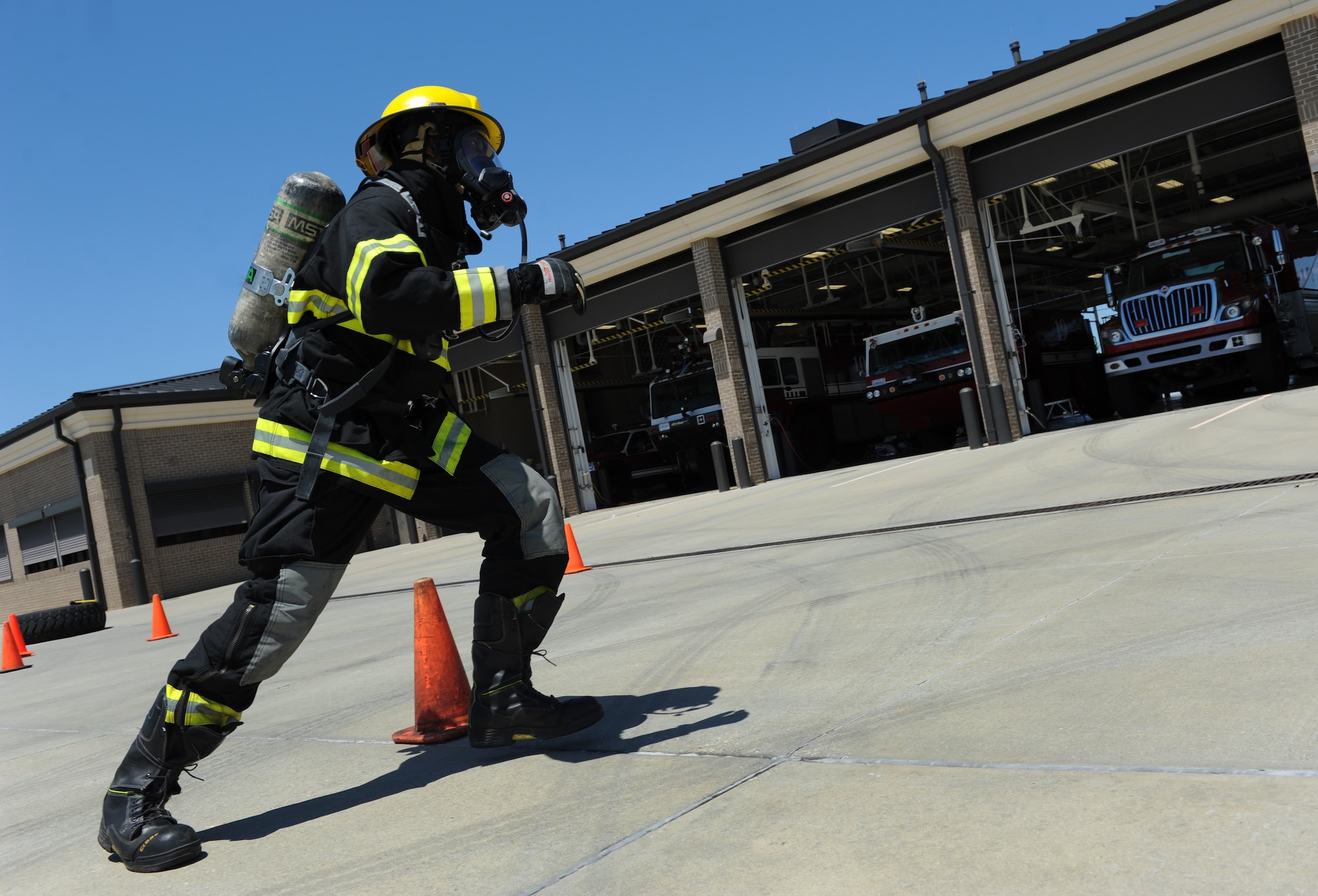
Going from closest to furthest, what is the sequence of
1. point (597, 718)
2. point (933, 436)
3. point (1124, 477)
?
point (597, 718), point (1124, 477), point (933, 436)

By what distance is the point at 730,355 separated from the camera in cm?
2006

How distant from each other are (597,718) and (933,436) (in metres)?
19.9

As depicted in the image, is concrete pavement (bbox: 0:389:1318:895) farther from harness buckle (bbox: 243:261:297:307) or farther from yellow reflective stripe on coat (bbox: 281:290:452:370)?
harness buckle (bbox: 243:261:297:307)

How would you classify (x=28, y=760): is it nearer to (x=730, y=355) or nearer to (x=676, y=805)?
(x=676, y=805)

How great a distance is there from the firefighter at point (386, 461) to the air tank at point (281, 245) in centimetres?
7

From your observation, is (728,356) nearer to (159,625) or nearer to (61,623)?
(159,625)

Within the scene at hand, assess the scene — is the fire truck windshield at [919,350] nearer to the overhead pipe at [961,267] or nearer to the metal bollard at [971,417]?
the overhead pipe at [961,267]

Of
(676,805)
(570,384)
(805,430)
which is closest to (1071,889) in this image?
(676,805)

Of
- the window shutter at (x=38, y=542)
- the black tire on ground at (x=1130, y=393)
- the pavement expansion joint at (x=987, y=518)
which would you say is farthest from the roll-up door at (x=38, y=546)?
the black tire on ground at (x=1130, y=393)

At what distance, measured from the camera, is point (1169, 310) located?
632 inches

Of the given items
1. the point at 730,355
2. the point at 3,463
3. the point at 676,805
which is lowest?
the point at 676,805

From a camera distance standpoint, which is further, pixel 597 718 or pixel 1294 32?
pixel 1294 32

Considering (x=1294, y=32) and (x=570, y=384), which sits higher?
(x=1294, y=32)

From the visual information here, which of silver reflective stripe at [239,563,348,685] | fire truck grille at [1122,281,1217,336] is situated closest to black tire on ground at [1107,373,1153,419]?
fire truck grille at [1122,281,1217,336]
